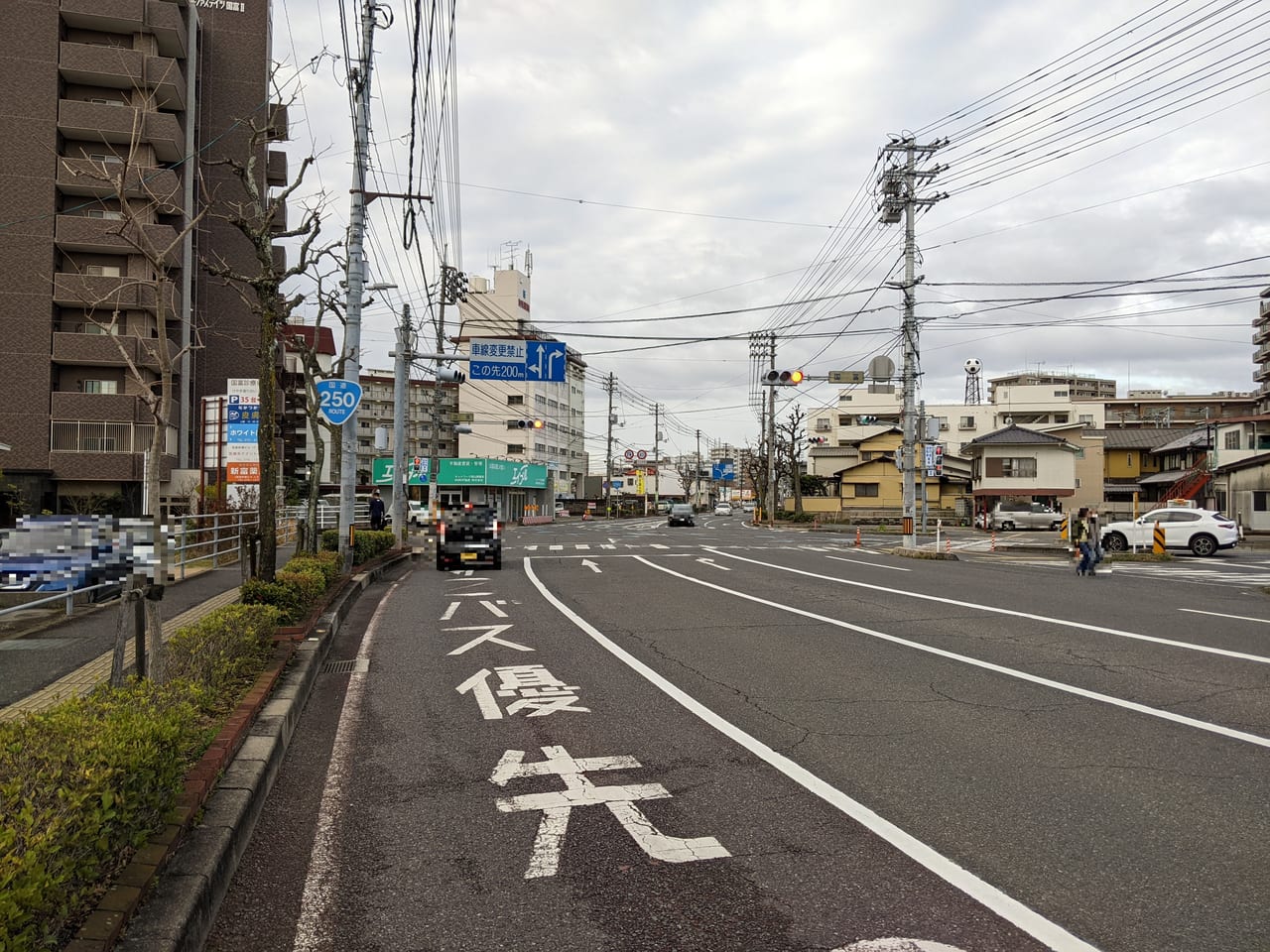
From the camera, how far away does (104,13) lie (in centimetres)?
3403

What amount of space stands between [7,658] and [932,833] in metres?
8.37

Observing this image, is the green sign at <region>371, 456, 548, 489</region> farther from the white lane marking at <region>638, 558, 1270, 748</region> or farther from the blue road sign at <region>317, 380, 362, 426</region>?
the white lane marking at <region>638, 558, 1270, 748</region>

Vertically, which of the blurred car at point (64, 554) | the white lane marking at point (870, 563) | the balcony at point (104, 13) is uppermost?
the balcony at point (104, 13)

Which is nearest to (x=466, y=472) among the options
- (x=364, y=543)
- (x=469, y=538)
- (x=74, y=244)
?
(x=74, y=244)

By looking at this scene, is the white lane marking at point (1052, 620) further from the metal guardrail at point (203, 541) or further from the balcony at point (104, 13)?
the balcony at point (104, 13)

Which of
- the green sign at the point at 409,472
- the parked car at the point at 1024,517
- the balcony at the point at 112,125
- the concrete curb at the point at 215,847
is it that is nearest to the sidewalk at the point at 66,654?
the concrete curb at the point at 215,847

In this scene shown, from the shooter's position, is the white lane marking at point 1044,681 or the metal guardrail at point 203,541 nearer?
the white lane marking at point 1044,681

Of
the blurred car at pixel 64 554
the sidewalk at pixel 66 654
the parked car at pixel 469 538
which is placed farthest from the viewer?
the parked car at pixel 469 538

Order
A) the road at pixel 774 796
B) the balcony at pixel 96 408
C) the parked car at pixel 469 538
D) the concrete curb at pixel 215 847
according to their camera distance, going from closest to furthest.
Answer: the concrete curb at pixel 215 847, the road at pixel 774 796, the parked car at pixel 469 538, the balcony at pixel 96 408

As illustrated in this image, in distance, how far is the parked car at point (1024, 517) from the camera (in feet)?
162

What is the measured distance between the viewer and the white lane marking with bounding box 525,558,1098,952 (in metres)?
3.32

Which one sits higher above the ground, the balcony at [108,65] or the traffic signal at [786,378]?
the balcony at [108,65]

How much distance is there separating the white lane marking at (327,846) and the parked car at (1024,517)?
1865 inches

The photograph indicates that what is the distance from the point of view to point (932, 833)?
14.1 feet
